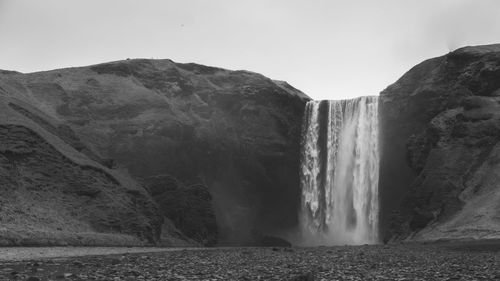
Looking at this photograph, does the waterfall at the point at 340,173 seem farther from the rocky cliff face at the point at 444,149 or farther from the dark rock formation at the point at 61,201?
the dark rock formation at the point at 61,201

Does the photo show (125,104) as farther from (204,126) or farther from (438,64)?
(438,64)

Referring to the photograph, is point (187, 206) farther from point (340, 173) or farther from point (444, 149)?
point (444, 149)

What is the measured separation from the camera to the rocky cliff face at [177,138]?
73.9 metres

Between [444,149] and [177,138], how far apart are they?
4399cm

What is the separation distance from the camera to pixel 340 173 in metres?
89.8

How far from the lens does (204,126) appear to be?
95562 millimetres

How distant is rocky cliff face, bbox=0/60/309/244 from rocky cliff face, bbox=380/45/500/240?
18607 mm

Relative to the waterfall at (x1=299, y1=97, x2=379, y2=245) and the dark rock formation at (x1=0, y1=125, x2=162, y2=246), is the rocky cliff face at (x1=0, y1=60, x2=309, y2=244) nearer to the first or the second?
the dark rock formation at (x1=0, y1=125, x2=162, y2=246)

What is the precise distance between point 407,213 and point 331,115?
27.9 metres

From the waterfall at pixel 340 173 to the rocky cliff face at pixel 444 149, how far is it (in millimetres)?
2418

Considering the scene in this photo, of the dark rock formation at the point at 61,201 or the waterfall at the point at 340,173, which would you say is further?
the waterfall at the point at 340,173

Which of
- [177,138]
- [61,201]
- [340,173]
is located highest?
[177,138]

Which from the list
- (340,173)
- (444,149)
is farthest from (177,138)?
(444,149)

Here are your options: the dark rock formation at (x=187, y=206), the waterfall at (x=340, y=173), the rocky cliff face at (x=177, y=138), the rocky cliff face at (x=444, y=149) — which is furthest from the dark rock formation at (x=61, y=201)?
the rocky cliff face at (x=444, y=149)
